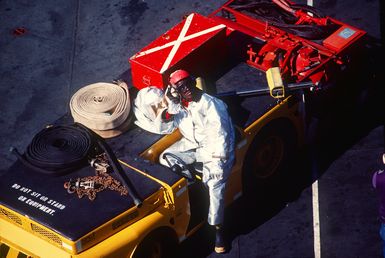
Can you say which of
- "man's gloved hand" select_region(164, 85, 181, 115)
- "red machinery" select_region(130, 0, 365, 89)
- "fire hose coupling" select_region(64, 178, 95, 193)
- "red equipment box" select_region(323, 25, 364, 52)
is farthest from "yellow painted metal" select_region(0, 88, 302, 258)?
"red equipment box" select_region(323, 25, 364, 52)

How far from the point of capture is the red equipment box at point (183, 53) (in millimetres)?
9430

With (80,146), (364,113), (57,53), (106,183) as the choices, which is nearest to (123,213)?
(106,183)

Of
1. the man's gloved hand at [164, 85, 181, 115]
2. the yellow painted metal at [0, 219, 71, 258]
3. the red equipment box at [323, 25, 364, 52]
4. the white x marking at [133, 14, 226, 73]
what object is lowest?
the yellow painted metal at [0, 219, 71, 258]

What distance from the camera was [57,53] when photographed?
12875mm

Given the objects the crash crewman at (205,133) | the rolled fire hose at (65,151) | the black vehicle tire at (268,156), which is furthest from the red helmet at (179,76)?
the black vehicle tire at (268,156)

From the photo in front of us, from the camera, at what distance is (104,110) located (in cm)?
907

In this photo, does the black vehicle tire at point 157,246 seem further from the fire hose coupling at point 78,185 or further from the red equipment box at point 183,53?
the red equipment box at point 183,53

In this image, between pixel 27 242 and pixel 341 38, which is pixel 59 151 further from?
pixel 341 38

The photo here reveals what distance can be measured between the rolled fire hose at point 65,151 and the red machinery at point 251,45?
1228 mm

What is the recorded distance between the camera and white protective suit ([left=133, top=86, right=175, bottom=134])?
29.6 feet

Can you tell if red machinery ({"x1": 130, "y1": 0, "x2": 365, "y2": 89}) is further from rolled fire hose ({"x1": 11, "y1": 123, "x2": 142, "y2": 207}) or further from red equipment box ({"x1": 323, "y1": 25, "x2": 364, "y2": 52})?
rolled fire hose ({"x1": 11, "y1": 123, "x2": 142, "y2": 207})

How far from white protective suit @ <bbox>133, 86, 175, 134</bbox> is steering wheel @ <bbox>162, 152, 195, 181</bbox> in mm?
355

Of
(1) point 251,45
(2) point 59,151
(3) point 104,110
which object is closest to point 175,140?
(3) point 104,110

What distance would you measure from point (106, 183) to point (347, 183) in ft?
11.7
